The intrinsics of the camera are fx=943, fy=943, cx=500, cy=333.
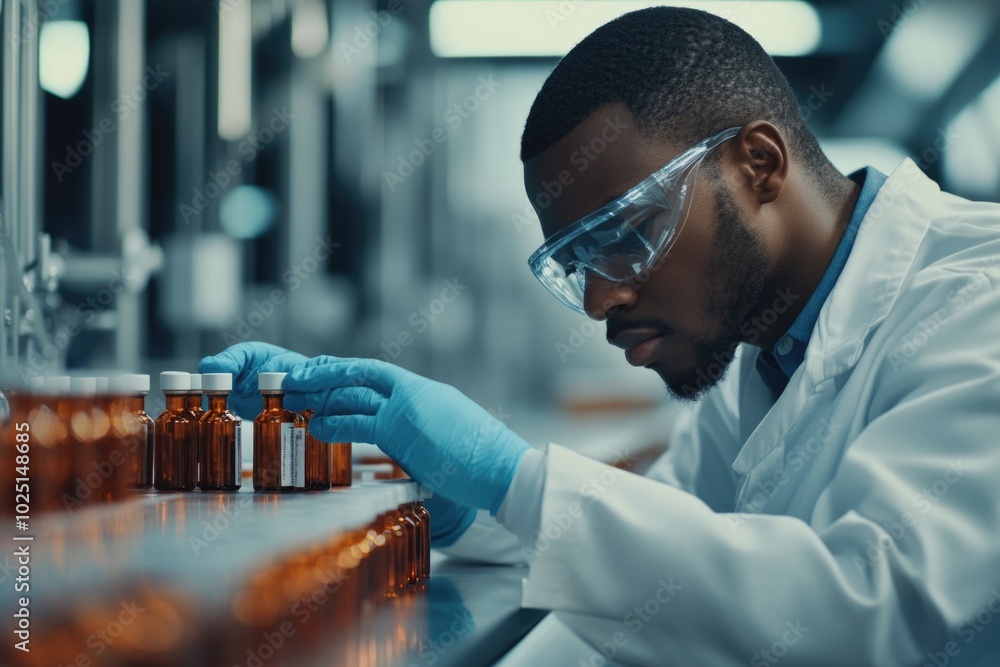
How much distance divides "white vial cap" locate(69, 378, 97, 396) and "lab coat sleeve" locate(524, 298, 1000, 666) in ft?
2.04

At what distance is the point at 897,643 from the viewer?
1145 mm

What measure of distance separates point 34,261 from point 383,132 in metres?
2.99

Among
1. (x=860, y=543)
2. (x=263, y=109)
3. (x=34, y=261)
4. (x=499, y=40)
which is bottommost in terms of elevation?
(x=860, y=543)

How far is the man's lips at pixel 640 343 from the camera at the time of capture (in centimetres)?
161

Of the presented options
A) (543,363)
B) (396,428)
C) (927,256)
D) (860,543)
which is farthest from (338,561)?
(543,363)

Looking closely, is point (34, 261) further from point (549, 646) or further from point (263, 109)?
point (263, 109)

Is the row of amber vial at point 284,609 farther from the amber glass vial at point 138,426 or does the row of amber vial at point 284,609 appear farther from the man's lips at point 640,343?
the man's lips at point 640,343

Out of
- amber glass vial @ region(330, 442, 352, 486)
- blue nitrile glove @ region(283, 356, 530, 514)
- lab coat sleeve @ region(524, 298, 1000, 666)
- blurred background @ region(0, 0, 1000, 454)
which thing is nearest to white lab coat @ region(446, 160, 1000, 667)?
lab coat sleeve @ region(524, 298, 1000, 666)

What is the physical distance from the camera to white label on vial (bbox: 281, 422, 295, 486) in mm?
→ 1452

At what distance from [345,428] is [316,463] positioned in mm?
161

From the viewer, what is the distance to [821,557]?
3.75 ft

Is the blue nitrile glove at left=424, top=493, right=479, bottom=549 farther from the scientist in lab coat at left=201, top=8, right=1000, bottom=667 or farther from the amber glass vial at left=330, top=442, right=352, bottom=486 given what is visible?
the amber glass vial at left=330, top=442, right=352, bottom=486

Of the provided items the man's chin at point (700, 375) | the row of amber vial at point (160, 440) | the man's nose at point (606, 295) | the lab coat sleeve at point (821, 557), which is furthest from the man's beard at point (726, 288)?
the row of amber vial at point (160, 440)

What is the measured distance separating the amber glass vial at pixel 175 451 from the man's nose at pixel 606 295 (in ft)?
2.18
